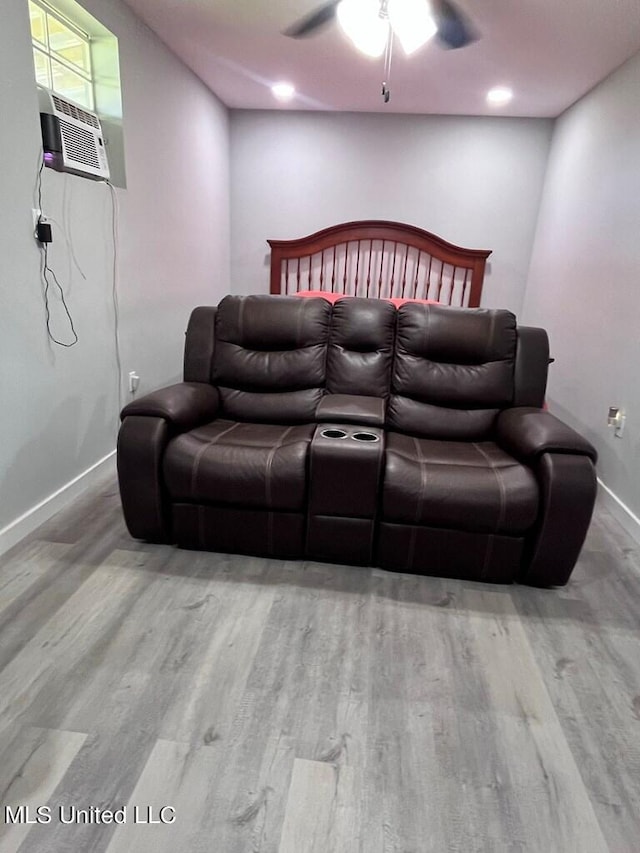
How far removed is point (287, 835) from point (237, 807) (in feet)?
0.42

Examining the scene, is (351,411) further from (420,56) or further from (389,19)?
(420,56)

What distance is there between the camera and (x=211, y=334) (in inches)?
98.4

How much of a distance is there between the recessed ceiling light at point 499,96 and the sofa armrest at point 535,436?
103 inches

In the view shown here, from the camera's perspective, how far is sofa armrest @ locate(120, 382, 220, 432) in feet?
6.46

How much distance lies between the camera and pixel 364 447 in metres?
1.86

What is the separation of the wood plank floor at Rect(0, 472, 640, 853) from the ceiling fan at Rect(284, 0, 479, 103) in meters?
2.35

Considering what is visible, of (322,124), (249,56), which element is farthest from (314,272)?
(249,56)

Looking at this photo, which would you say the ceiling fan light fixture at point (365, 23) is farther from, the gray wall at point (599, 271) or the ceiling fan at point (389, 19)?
the gray wall at point (599, 271)

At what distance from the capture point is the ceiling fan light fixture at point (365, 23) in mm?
2043

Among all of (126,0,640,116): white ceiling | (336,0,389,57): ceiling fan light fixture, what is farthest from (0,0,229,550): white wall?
(336,0,389,57): ceiling fan light fixture

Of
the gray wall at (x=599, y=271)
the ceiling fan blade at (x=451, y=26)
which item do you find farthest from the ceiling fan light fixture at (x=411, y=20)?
the gray wall at (x=599, y=271)

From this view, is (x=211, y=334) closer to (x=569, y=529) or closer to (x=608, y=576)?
(x=569, y=529)

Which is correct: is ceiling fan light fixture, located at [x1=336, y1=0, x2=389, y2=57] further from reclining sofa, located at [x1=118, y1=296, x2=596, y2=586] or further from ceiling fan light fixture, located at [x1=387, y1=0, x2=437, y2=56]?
reclining sofa, located at [x1=118, y1=296, x2=596, y2=586]

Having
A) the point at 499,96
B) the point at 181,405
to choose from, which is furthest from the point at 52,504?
the point at 499,96
